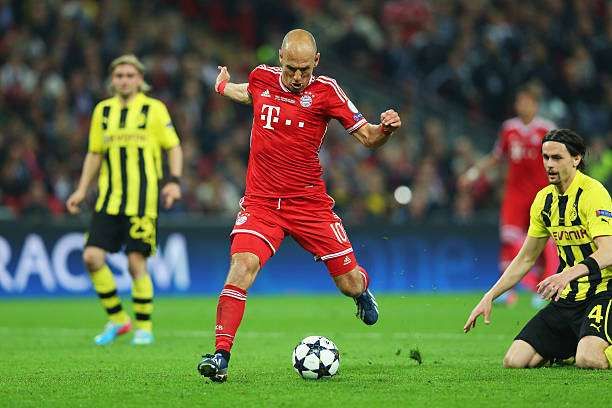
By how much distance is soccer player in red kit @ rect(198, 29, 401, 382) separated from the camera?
789 cm

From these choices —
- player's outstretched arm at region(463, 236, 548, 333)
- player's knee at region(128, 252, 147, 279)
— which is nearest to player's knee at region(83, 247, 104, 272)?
player's knee at region(128, 252, 147, 279)

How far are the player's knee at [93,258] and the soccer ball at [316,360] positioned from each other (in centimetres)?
341

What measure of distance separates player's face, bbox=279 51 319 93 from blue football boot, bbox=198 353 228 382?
6.37 feet

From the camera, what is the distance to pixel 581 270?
764 centimetres

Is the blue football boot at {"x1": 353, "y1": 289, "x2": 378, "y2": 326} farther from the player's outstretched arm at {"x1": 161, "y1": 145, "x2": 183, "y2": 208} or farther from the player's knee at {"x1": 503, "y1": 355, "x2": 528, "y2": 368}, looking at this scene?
the player's outstretched arm at {"x1": 161, "y1": 145, "x2": 183, "y2": 208}

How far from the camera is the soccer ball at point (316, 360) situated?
7723 millimetres

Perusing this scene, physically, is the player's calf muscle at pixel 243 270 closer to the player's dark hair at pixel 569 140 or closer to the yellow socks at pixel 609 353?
the player's dark hair at pixel 569 140

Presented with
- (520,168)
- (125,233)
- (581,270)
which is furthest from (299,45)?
(520,168)

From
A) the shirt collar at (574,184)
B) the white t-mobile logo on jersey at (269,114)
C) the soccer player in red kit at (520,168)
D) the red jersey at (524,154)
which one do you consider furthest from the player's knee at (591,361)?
the red jersey at (524,154)

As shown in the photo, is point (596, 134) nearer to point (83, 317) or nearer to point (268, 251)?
point (83, 317)

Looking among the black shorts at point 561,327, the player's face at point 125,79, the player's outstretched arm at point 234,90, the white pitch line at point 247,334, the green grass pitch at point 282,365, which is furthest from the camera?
the white pitch line at point 247,334

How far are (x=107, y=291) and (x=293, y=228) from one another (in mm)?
3266

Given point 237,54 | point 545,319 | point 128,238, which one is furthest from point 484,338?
point 237,54

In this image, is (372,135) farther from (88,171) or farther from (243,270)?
(88,171)
